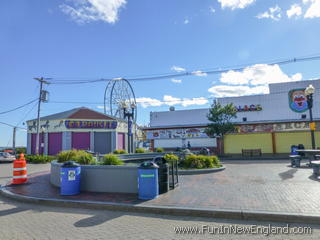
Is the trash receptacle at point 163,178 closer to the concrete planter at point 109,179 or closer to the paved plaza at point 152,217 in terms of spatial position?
the paved plaza at point 152,217

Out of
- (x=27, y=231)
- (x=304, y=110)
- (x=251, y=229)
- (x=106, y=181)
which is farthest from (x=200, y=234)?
(x=304, y=110)

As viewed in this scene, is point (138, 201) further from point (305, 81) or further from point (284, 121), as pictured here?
point (305, 81)

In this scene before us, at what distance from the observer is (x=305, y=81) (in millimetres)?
27625

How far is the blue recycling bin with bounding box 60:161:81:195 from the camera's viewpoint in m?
7.29

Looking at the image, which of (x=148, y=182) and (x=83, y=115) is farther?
(x=83, y=115)

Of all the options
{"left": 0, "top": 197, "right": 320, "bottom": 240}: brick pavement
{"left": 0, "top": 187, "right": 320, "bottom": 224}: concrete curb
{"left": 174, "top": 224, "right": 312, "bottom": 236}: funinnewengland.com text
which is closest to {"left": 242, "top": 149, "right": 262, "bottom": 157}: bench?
{"left": 0, "top": 187, "right": 320, "bottom": 224}: concrete curb

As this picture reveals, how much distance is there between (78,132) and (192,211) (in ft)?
93.7

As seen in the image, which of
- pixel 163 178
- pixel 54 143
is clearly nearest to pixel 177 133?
pixel 54 143

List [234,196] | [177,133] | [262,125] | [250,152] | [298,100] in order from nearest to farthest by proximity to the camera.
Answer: [234,196]
[250,152]
[262,125]
[298,100]
[177,133]

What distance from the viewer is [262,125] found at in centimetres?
2622

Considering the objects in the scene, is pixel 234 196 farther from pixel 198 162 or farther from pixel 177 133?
pixel 177 133

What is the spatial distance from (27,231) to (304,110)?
30.3 meters

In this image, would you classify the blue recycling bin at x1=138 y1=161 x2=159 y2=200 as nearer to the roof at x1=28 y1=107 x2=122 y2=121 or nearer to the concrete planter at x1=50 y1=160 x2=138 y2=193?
the concrete planter at x1=50 y1=160 x2=138 y2=193

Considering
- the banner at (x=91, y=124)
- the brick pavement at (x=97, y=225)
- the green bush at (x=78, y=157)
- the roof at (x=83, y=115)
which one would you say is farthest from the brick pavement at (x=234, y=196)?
the roof at (x=83, y=115)
